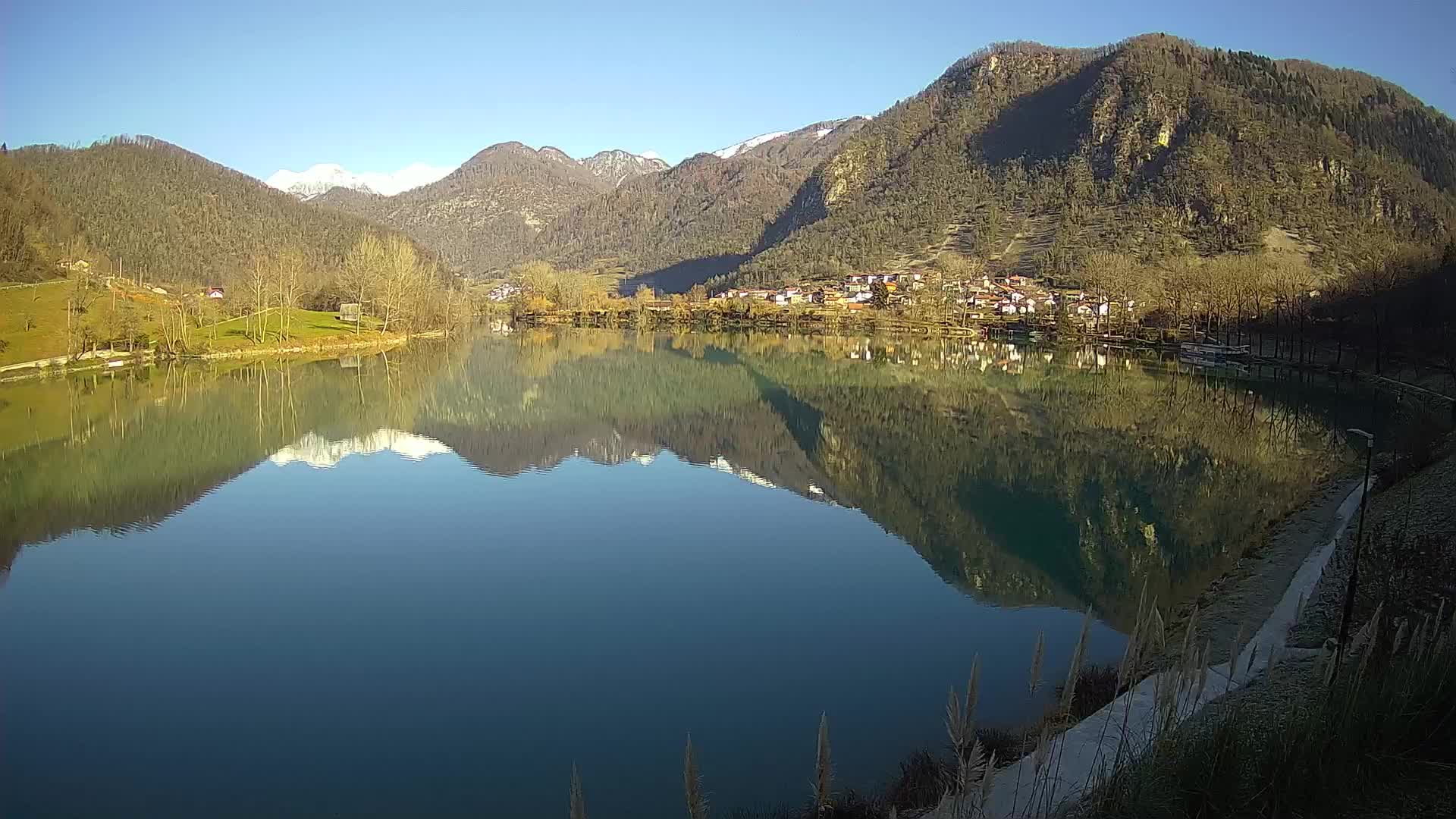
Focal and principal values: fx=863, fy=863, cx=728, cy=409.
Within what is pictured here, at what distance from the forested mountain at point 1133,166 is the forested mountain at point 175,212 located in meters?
61.3

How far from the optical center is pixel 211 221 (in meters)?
103

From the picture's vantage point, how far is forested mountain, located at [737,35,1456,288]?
87.2 metres

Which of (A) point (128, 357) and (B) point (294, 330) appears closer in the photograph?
(A) point (128, 357)

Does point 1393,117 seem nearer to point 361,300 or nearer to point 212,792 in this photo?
point 361,300

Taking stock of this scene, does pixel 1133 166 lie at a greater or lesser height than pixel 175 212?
greater

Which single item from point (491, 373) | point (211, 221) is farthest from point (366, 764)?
point (211, 221)

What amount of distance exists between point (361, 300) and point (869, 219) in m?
81.2

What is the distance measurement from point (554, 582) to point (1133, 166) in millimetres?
112305

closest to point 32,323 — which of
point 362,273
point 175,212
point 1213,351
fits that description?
point 362,273

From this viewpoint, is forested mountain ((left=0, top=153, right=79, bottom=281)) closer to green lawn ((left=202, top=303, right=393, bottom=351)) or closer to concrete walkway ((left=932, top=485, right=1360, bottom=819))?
green lawn ((left=202, top=303, right=393, bottom=351))

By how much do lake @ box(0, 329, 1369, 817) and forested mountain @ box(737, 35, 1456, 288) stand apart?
6713cm

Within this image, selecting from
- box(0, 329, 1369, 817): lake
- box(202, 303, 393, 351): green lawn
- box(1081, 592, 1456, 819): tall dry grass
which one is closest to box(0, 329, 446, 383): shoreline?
box(202, 303, 393, 351): green lawn

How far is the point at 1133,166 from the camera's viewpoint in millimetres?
106688

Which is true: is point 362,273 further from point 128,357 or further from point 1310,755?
point 1310,755
